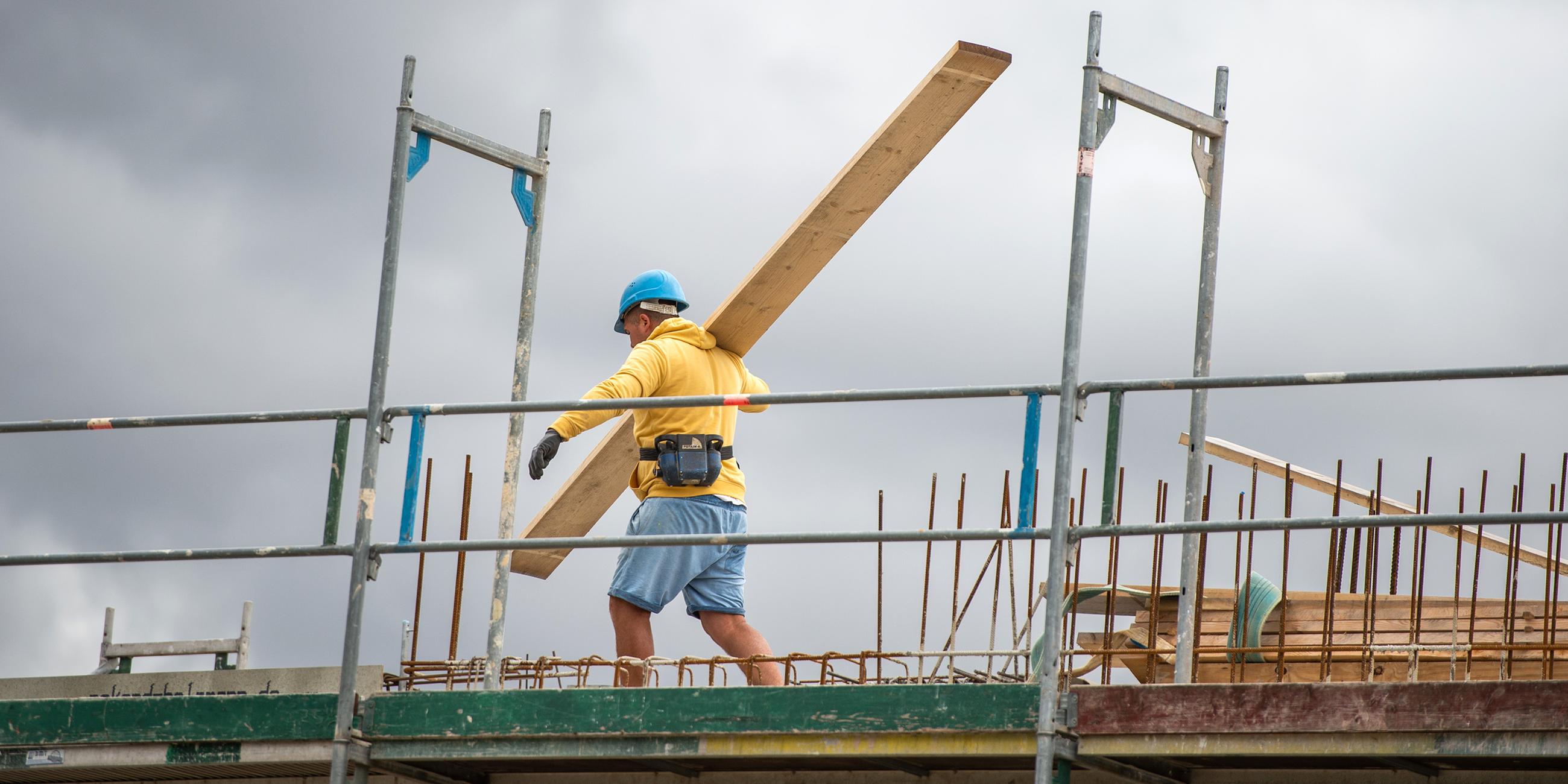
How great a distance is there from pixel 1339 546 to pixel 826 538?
11.3 feet

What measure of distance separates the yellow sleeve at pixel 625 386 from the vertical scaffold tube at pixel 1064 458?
1911 millimetres

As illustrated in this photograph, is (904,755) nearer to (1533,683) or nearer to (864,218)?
(1533,683)

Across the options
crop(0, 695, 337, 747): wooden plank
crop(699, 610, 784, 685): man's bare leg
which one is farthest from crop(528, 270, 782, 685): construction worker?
crop(0, 695, 337, 747): wooden plank

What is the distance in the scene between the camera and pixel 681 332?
859 centimetres

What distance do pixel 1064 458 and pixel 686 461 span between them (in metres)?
2.21

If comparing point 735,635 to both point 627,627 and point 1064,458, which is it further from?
point 1064,458

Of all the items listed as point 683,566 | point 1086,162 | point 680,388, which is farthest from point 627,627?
point 1086,162

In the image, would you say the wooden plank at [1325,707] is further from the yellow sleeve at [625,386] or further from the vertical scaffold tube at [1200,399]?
the yellow sleeve at [625,386]

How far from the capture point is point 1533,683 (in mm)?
6016

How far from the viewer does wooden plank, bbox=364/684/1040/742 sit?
6.63 meters

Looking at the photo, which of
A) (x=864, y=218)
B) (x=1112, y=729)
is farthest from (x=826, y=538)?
(x=864, y=218)

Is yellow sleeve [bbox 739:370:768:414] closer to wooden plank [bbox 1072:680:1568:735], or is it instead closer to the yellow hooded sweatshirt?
the yellow hooded sweatshirt

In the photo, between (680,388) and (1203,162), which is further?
(680,388)

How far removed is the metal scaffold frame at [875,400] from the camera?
6.45 metres
